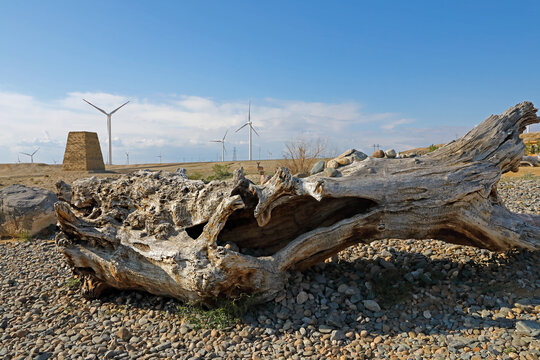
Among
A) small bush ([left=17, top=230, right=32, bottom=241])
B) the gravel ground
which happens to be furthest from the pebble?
small bush ([left=17, top=230, right=32, bottom=241])

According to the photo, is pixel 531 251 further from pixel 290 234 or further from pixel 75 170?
pixel 75 170

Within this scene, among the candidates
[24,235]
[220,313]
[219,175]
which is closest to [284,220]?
[220,313]

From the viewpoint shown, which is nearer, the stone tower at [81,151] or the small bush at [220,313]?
the small bush at [220,313]

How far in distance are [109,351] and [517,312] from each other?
5.46 m

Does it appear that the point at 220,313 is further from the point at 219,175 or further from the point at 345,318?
the point at 219,175

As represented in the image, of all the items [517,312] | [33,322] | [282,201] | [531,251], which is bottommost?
[33,322]

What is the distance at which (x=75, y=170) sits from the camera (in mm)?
37375

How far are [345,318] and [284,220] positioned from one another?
177 centimetres

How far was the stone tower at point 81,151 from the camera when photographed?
3669 centimetres

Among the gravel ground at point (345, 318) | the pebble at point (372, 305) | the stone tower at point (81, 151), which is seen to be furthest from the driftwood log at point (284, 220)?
the stone tower at point (81, 151)

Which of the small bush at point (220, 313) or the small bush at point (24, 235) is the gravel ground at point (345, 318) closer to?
the small bush at point (220, 313)

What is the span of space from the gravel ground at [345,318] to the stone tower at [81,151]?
33.1 meters

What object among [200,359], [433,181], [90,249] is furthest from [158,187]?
[433,181]

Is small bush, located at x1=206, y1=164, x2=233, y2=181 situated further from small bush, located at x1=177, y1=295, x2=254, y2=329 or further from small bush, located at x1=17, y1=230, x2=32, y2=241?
small bush, located at x1=177, y1=295, x2=254, y2=329
